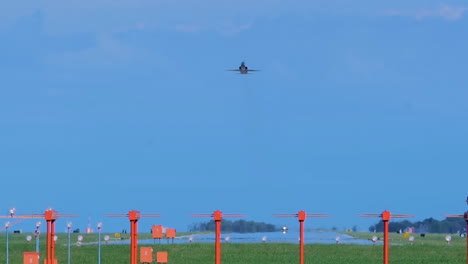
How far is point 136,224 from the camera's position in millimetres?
55562

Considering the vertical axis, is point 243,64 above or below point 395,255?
above

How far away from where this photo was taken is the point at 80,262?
8994cm

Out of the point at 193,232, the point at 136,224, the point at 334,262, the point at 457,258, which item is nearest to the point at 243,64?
the point at 136,224

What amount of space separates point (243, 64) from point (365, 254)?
3761cm

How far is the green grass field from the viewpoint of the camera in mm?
92062

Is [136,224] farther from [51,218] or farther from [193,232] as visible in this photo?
[193,232]

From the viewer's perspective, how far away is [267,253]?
100375mm

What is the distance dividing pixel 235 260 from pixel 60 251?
18.2m

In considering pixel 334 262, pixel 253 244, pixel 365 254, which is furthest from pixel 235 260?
pixel 253 244

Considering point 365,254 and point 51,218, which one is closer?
point 51,218

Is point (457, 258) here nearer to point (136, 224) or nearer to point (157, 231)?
point (157, 231)

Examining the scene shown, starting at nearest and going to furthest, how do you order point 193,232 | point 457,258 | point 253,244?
point 457,258 < point 253,244 < point 193,232

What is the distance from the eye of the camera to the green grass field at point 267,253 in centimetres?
9206

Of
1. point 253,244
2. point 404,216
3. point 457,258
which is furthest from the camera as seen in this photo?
point 253,244
